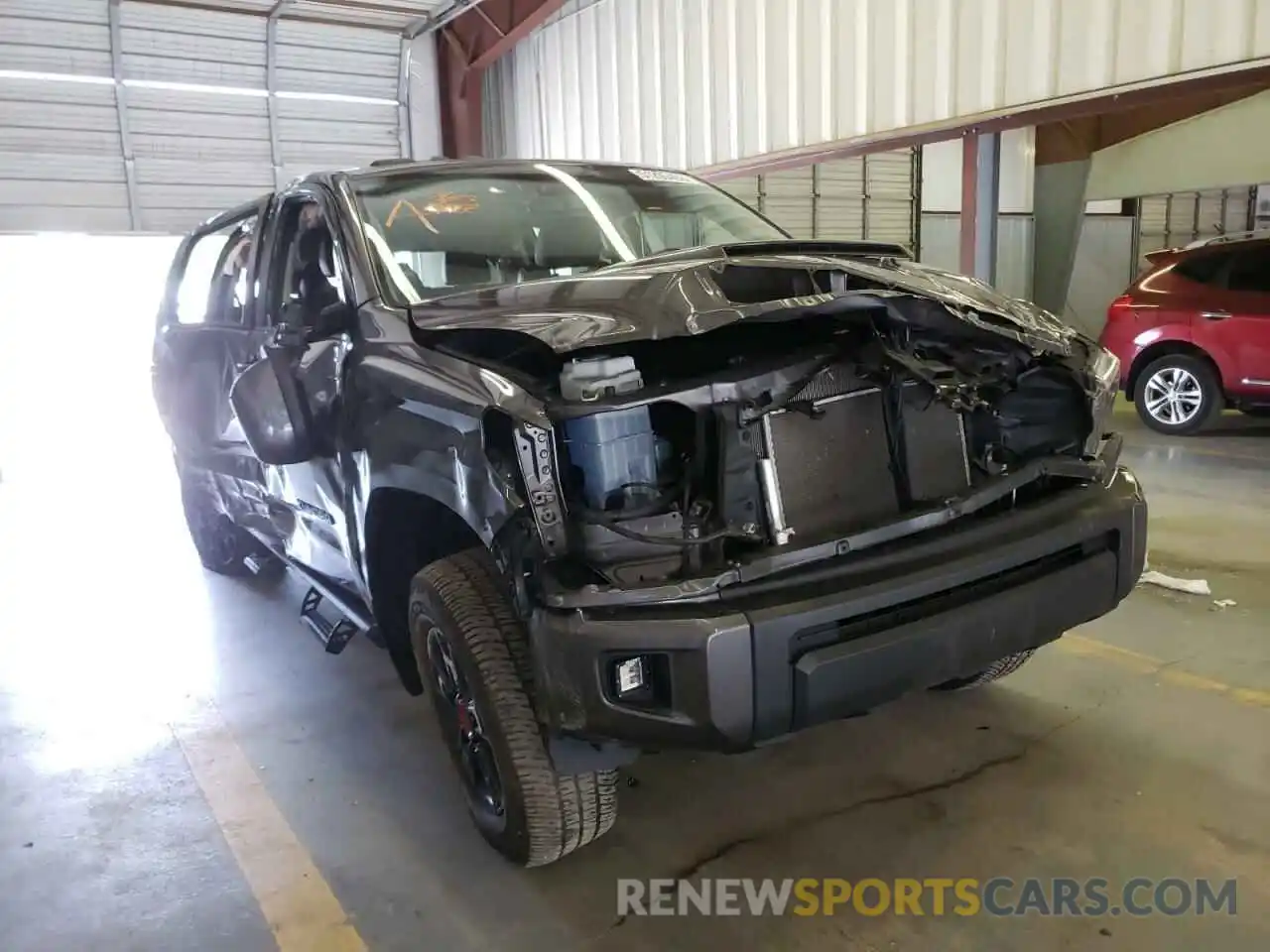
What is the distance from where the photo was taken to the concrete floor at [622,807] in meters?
2.14

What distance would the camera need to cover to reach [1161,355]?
7.61 metres

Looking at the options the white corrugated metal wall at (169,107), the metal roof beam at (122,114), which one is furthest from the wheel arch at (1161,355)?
the metal roof beam at (122,114)

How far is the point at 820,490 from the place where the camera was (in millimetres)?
2107

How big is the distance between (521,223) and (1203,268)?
6401 mm

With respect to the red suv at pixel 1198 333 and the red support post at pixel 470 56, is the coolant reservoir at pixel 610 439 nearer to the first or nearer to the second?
the red suv at pixel 1198 333

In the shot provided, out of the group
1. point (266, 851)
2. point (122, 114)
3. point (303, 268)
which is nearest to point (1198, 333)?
point (303, 268)

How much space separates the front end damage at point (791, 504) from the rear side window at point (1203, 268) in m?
5.90

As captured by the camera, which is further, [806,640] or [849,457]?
[849,457]

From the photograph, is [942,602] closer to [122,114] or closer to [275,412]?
[275,412]

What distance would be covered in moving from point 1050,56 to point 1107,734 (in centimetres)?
513

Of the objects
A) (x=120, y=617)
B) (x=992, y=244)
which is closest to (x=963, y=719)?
(x=120, y=617)

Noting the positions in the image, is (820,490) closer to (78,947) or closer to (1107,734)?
(1107,734)

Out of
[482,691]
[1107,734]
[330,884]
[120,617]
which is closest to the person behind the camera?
[482,691]

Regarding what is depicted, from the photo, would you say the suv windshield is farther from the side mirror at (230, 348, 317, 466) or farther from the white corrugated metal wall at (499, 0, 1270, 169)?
the white corrugated metal wall at (499, 0, 1270, 169)
